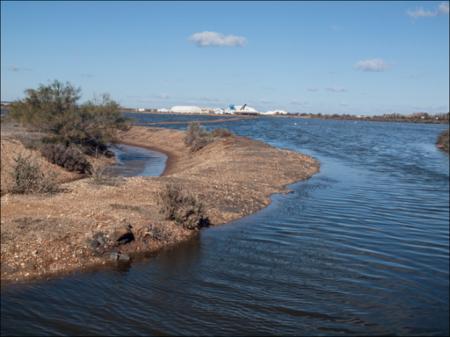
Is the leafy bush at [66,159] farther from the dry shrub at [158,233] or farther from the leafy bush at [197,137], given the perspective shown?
the leafy bush at [197,137]

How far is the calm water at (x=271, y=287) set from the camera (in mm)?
8039

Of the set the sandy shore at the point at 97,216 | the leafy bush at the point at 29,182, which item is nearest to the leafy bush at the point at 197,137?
the sandy shore at the point at 97,216

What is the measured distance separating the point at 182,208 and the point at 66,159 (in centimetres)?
1396

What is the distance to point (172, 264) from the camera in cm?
1108

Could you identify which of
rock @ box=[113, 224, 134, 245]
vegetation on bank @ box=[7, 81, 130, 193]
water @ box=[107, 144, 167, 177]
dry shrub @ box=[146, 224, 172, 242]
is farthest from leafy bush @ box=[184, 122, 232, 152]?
rock @ box=[113, 224, 134, 245]

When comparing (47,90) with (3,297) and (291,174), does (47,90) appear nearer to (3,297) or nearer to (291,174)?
(291,174)

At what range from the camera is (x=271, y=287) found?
9672 mm

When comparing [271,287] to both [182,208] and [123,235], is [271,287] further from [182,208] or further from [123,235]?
[182,208]

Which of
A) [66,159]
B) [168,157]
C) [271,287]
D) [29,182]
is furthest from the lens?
[168,157]

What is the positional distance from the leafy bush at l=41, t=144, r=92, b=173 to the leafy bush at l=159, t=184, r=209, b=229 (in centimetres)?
1274

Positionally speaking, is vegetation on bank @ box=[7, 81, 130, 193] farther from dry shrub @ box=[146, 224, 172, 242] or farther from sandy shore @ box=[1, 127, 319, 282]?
dry shrub @ box=[146, 224, 172, 242]

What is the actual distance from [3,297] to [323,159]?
31.6 metres

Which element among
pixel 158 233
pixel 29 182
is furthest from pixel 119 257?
pixel 29 182

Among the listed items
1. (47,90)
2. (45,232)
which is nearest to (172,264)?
(45,232)
